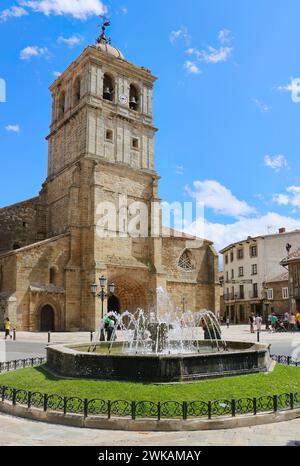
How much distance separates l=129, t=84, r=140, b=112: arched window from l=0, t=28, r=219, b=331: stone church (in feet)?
0.31

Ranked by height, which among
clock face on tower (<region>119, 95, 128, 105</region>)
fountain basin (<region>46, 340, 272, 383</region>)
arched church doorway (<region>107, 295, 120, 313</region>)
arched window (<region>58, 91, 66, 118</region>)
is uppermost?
arched window (<region>58, 91, 66, 118</region>)

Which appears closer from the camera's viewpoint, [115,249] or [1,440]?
[1,440]

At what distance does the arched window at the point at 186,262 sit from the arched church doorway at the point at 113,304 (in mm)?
7029

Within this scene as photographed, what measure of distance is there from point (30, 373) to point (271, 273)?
4940 cm

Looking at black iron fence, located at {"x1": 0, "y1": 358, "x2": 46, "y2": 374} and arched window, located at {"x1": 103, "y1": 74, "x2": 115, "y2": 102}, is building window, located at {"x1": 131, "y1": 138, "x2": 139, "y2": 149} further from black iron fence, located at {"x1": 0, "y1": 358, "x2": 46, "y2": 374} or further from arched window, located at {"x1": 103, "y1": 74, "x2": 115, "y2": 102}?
black iron fence, located at {"x1": 0, "y1": 358, "x2": 46, "y2": 374}

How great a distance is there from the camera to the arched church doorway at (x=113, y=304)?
119ft

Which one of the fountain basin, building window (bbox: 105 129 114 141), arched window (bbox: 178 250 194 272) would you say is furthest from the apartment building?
the fountain basin

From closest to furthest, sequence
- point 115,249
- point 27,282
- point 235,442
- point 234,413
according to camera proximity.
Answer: point 235,442 → point 234,413 → point 27,282 → point 115,249

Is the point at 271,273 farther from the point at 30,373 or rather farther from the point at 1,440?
the point at 1,440

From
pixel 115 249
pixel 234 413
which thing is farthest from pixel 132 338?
pixel 115 249

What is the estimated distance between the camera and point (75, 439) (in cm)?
621

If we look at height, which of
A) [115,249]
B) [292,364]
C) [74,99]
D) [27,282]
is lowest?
[292,364]

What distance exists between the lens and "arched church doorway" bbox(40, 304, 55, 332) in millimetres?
31586
